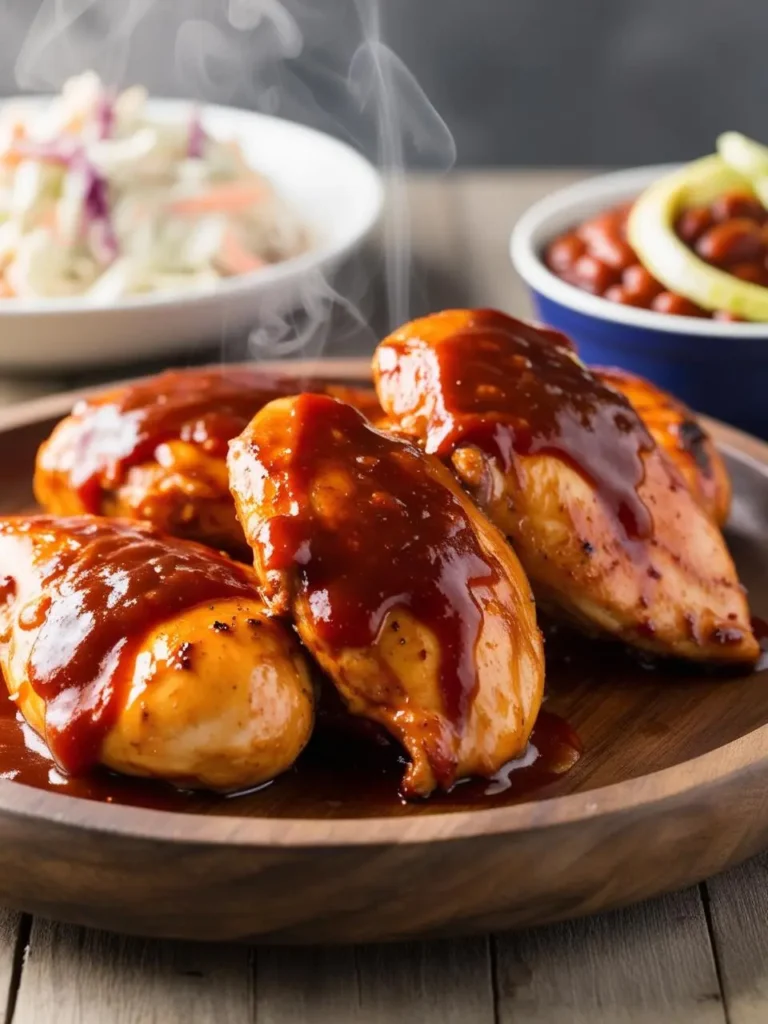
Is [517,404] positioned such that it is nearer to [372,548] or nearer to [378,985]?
[372,548]

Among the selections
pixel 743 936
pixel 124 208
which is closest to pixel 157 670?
pixel 743 936

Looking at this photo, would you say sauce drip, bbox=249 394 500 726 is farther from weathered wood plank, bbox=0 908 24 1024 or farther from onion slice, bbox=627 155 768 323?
onion slice, bbox=627 155 768 323

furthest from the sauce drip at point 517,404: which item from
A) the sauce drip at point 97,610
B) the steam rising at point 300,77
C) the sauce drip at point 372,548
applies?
the steam rising at point 300,77

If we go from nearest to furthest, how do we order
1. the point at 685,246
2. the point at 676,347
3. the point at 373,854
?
the point at 373,854 < the point at 676,347 < the point at 685,246

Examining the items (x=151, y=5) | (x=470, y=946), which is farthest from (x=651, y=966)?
(x=151, y=5)

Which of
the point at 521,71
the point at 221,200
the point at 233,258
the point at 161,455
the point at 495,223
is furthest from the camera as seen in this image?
the point at 521,71

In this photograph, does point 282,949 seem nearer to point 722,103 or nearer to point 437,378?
point 437,378

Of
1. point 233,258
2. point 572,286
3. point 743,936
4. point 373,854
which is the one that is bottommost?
point 233,258
